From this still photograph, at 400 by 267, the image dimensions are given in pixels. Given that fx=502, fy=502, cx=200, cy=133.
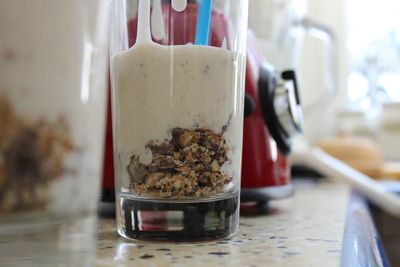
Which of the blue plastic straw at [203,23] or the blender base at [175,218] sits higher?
the blue plastic straw at [203,23]

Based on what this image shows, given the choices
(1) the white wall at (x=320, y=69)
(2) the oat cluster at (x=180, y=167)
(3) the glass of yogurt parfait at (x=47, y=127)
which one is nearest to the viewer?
(3) the glass of yogurt parfait at (x=47, y=127)

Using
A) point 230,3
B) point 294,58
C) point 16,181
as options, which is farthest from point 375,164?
point 16,181

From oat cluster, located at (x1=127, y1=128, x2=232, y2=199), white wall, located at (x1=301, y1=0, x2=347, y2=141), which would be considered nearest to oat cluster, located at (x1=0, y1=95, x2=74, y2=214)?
oat cluster, located at (x1=127, y1=128, x2=232, y2=199)

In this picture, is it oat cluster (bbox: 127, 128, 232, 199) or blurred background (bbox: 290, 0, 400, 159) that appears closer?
oat cluster (bbox: 127, 128, 232, 199)

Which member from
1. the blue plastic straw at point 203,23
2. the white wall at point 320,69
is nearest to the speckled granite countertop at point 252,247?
the blue plastic straw at point 203,23

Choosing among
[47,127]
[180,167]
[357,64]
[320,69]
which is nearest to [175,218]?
[180,167]

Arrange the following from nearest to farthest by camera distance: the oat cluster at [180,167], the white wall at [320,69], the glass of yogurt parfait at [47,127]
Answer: the glass of yogurt parfait at [47,127], the oat cluster at [180,167], the white wall at [320,69]

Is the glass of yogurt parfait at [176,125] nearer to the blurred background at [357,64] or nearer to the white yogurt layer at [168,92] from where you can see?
the white yogurt layer at [168,92]

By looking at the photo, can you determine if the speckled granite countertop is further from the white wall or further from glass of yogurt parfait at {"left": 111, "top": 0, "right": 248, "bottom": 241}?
the white wall
